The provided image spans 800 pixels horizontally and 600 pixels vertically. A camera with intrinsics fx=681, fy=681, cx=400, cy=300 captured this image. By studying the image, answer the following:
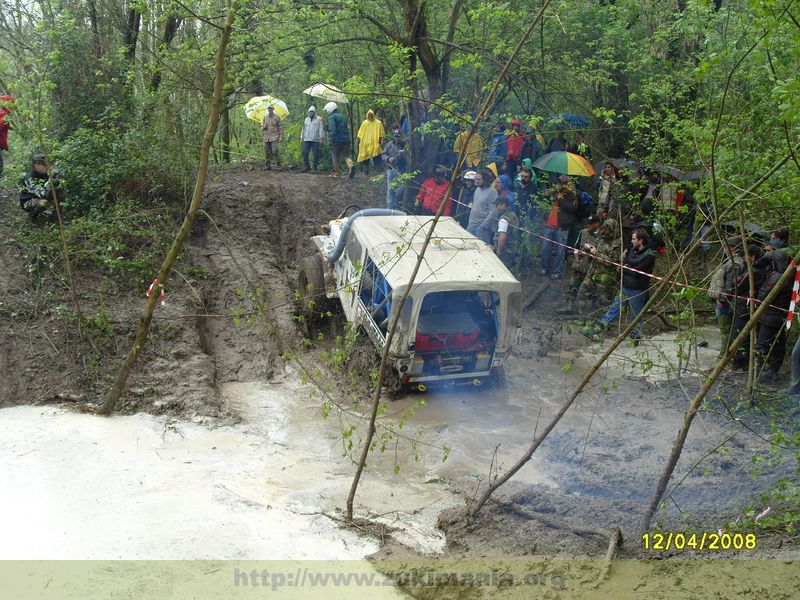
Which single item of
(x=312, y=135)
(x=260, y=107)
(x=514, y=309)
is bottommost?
(x=514, y=309)

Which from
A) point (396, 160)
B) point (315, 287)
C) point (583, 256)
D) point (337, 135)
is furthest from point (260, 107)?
point (583, 256)

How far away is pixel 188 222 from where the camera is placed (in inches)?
262

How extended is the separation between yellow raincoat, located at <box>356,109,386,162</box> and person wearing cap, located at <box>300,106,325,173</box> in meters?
1.42

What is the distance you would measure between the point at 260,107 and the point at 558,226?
25.2 ft

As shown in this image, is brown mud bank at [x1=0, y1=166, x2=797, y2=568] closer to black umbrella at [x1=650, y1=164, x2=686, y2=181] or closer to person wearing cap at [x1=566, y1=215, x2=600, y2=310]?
person wearing cap at [x1=566, y1=215, x2=600, y2=310]

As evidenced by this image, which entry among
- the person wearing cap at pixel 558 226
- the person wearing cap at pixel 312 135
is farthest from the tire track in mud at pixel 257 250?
the person wearing cap at pixel 558 226

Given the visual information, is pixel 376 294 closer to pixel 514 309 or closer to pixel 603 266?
pixel 514 309

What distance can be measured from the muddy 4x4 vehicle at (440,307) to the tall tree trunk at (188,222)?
1864 millimetres

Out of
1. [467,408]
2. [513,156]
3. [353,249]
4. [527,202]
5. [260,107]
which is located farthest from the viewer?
[260,107]

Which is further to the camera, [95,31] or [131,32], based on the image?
[131,32]

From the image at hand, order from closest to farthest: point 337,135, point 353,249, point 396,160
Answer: point 353,249, point 396,160, point 337,135

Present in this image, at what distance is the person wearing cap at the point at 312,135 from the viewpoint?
17125 millimetres

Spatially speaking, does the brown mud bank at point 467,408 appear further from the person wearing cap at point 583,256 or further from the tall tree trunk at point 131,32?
the tall tree trunk at point 131,32

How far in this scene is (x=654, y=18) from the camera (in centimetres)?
1502
